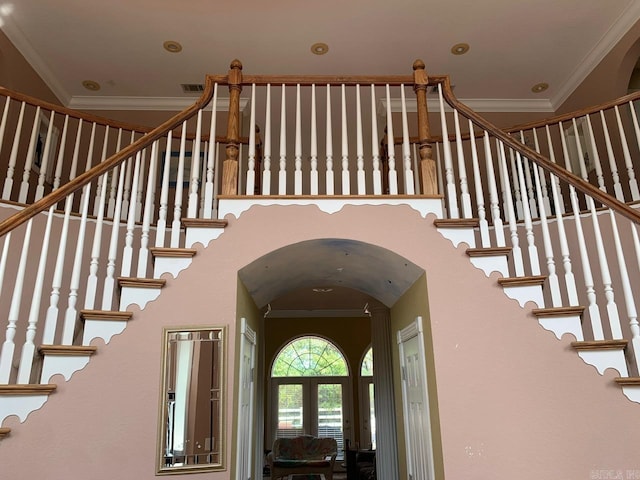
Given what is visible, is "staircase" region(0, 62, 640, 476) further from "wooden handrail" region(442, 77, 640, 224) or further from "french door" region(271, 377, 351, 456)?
"french door" region(271, 377, 351, 456)

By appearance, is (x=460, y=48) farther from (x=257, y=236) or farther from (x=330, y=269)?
(x=257, y=236)

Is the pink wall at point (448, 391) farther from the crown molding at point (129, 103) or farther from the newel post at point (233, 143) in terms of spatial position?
the crown molding at point (129, 103)

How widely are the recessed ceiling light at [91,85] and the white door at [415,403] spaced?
4.73 meters

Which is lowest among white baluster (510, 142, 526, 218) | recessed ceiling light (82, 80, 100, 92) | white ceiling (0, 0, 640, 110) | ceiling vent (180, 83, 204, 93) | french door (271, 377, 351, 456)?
french door (271, 377, 351, 456)

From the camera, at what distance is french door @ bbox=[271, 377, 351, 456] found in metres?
10.2

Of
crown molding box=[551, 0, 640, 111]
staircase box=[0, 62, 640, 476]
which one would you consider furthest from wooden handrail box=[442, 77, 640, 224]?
crown molding box=[551, 0, 640, 111]

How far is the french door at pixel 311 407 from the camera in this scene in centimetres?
1017

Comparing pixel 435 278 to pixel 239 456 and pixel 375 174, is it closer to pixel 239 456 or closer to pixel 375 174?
pixel 375 174

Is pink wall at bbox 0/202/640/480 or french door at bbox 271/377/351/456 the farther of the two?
french door at bbox 271/377/351/456

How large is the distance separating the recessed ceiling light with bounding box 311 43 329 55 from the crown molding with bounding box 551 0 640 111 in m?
2.92

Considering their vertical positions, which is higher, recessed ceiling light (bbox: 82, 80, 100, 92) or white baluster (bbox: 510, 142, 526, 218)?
recessed ceiling light (bbox: 82, 80, 100, 92)

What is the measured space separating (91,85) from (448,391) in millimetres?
5487

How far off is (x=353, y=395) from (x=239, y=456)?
25.5 ft

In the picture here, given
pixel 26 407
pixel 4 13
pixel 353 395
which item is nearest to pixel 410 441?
pixel 26 407
